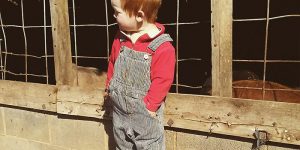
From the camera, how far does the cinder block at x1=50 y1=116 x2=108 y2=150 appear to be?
3318 millimetres

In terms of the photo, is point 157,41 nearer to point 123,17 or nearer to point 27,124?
point 123,17

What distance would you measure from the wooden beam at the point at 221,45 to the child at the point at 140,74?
1.26ft

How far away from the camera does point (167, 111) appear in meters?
2.91

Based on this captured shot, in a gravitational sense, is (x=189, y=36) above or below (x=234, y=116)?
above

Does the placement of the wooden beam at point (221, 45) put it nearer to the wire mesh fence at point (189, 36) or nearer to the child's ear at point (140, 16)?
the child's ear at point (140, 16)

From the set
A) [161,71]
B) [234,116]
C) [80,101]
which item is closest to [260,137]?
[234,116]

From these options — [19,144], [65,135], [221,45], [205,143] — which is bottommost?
[19,144]

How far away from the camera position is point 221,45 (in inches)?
103

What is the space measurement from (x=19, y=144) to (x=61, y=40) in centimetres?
129

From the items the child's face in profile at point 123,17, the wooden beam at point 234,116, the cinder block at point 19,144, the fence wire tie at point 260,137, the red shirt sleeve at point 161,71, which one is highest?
the child's face in profile at point 123,17

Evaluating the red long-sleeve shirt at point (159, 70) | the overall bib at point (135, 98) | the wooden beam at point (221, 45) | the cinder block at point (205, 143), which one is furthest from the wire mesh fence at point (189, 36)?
the red long-sleeve shirt at point (159, 70)

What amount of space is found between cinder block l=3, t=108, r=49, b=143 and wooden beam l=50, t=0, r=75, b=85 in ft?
1.62

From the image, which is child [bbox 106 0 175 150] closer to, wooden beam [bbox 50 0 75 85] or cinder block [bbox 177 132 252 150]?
cinder block [bbox 177 132 252 150]

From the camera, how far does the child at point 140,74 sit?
234cm
